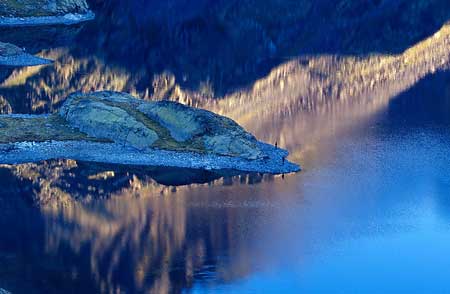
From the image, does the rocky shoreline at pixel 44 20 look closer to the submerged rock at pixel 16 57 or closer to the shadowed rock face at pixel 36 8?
the shadowed rock face at pixel 36 8

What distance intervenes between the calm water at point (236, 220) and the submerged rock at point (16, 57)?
20888 millimetres

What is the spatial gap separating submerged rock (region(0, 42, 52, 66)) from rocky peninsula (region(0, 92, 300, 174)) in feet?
92.2

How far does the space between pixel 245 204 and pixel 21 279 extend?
66.4 feet

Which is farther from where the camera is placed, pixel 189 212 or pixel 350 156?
pixel 350 156

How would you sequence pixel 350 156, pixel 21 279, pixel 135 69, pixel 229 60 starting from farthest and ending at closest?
pixel 229 60 → pixel 135 69 → pixel 350 156 → pixel 21 279

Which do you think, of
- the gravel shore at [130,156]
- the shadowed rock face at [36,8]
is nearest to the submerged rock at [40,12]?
the shadowed rock face at [36,8]

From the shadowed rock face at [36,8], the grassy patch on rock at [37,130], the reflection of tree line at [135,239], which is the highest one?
the shadowed rock face at [36,8]

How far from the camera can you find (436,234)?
7131 cm

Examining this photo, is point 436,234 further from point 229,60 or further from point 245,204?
point 229,60

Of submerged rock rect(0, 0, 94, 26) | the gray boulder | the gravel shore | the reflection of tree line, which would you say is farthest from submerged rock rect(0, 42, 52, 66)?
the reflection of tree line

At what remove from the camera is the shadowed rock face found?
146m

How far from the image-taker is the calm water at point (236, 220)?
62.8 m

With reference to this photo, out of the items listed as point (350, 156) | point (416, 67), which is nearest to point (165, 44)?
point (416, 67)

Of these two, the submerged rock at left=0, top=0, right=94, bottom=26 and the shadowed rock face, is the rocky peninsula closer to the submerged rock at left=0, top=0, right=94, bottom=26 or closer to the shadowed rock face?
the submerged rock at left=0, top=0, right=94, bottom=26
